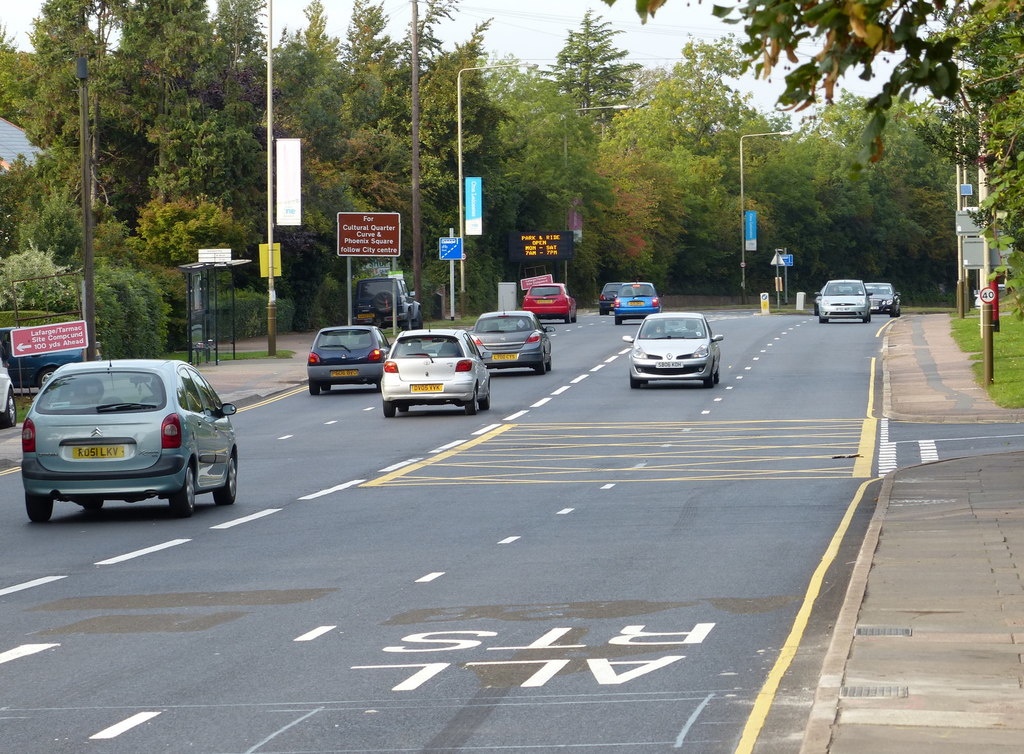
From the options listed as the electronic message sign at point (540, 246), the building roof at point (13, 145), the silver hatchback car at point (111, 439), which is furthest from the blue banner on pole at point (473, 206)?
the silver hatchback car at point (111, 439)

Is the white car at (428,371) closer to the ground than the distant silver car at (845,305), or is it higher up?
closer to the ground

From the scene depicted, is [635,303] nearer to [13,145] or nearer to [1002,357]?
[13,145]

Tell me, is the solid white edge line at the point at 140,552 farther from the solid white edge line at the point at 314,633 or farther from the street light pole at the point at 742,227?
the street light pole at the point at 742,227

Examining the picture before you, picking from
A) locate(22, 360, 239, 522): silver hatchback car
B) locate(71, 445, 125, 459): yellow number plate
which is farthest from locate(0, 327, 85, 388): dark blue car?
locate(71, 445, 125, 459): yellow number plate

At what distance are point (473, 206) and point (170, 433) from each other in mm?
59637

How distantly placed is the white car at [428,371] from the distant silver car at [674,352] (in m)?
6.08

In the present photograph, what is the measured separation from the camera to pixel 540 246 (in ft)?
287

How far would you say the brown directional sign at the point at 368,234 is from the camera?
168 feet

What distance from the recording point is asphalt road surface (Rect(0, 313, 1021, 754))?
763 centimetres

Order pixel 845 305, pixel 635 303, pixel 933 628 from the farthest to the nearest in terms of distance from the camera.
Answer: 1. pixel 635 303
2. pixel 845 305
3. pixel 933 628

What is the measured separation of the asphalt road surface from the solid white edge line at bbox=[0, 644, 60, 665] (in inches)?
0.9

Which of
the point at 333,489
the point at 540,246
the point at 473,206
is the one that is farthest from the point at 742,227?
the point at 333,489

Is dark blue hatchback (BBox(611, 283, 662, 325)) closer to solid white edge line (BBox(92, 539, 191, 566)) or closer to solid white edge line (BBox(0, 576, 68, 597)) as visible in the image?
solid white edge line (BBox(92, 539, 191, 566))

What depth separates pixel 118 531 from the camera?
15961mm
